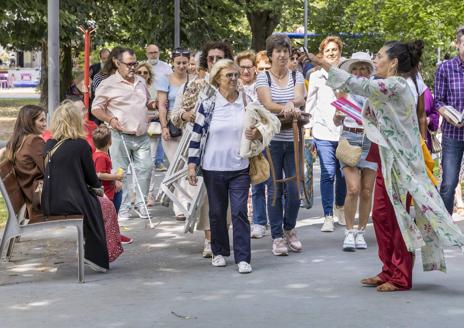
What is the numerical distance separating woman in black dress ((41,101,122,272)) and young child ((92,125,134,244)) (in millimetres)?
1260

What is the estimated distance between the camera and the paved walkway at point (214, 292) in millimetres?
6848

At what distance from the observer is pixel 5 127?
2886 cm

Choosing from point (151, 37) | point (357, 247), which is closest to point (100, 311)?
point (357, 247)

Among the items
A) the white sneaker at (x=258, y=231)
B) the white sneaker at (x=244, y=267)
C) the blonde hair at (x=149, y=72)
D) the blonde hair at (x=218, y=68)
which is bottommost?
the white sneaker at (x=258, y=231)

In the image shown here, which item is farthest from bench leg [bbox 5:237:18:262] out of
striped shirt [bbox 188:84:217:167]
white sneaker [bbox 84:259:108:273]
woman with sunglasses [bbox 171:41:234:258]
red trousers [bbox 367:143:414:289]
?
red trousers [bbox 367:143:414:289]

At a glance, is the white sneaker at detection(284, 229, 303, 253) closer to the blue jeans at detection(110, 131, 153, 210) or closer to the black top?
the black top

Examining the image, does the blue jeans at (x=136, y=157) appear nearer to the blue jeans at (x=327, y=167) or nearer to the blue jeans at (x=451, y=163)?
the blue jeans at (x=327, y=167)

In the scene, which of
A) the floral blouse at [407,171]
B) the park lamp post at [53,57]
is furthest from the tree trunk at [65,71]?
the floral blouse at [407,171]

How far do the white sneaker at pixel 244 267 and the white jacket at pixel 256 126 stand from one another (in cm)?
85

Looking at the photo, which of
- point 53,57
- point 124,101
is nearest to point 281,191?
point 124,101

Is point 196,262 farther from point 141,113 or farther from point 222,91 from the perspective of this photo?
point 141,113

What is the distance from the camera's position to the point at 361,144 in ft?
33.0

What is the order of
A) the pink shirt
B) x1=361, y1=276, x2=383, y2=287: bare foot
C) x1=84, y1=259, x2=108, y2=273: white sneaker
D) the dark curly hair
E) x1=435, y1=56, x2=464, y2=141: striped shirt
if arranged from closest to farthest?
x1=361, y1=276, x2=383, y2=287: bare foot, x1=84, y1=259, x2=108, y2=273: white sneaker, the dark curly hair, x1=435, y1=56, x2=464, y2=141: striped shirt, the pink shirt

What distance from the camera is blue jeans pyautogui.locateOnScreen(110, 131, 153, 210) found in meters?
11.8
